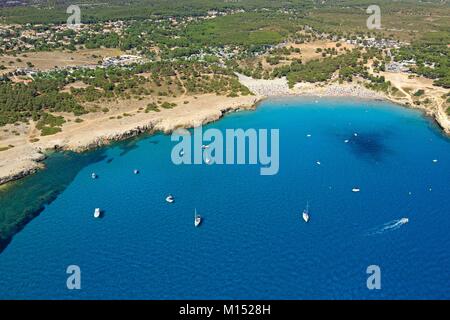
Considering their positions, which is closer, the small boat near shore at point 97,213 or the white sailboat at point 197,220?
the white sailboat at point 197,220

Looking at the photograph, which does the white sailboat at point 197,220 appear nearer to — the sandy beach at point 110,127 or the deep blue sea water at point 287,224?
the deep blue sea water at point 287,224

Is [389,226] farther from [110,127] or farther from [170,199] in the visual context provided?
[110,127]

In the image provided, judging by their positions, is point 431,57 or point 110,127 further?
point 431,57

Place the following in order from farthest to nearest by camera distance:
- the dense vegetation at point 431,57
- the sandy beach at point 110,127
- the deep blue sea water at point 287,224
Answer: the dense vegetation at point 431,57 → the sandy beach at point 110,127 → the deep blue sea water at point 287,224

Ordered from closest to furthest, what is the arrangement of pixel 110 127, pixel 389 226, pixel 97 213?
pixel 389 226, pixel 97 213, pixel 110 127

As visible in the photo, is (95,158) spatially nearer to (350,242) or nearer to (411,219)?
(350,242)

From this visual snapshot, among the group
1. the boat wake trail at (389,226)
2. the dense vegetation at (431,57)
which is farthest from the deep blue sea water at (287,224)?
the dense vegetation at (431,57)

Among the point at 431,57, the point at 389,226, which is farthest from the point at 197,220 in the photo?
the point at 431,57

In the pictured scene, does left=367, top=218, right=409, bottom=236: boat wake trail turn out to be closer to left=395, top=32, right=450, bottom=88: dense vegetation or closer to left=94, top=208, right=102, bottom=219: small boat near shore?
left=94, top=208, right=102, bottom=219: small boat near shore

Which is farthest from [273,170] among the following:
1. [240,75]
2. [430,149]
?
[240,75]
